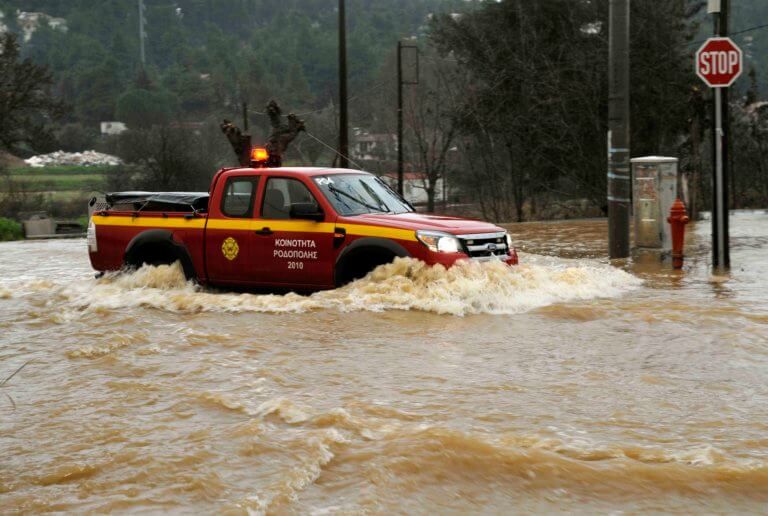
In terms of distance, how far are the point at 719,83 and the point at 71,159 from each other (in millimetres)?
95505

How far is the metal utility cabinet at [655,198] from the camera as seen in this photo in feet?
55.6

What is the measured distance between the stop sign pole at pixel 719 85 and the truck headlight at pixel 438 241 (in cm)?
467

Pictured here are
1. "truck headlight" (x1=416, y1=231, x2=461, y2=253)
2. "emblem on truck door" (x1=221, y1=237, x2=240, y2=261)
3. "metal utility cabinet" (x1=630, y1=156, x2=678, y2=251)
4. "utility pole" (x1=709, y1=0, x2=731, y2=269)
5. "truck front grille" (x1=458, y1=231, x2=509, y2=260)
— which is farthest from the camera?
"metal utility cabinet" (x1=630, y1=156, x2=678, y2=251)

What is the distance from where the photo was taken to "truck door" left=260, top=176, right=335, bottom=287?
12055mm

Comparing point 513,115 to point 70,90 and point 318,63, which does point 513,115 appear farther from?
point 70,90

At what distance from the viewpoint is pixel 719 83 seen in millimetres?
14492

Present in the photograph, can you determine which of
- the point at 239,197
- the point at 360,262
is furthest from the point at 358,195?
the point at 239,197

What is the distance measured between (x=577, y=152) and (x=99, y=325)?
28.1m

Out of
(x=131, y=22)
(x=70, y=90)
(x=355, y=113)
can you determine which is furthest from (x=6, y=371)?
(x=131, y=22)

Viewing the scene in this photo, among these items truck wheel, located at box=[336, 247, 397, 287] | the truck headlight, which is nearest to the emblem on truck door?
truck wheel, located at box=[336, 247, 397, 287]

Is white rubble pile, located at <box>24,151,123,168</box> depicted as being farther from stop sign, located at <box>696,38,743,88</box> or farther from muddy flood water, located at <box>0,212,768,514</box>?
muddy flood water, located at <box>0,212,768,514</box>

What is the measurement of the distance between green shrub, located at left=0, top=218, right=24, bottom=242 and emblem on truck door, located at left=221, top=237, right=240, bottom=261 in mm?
37092

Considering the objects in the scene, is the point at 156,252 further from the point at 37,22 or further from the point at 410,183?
the point at 37,22

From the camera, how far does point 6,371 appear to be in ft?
30.9
